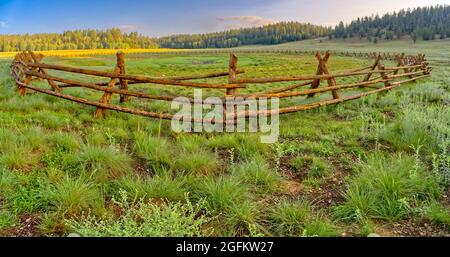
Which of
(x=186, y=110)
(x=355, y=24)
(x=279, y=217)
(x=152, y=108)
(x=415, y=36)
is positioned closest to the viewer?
(x=279, y=217)

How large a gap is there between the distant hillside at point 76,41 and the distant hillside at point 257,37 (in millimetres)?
27911

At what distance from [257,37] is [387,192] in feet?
588

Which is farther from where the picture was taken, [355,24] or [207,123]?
[355,24]

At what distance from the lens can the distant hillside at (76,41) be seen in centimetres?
12238

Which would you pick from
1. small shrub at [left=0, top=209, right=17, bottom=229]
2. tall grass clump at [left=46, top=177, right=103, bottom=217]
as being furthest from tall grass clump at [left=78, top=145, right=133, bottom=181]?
small shrub at [left=0, top=209, right=17, bottom=229]

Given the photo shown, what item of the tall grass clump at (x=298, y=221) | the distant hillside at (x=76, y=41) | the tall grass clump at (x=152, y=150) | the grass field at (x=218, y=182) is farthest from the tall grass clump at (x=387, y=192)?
the distant hillside at (x=76, y=41)

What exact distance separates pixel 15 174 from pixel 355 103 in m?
8.42

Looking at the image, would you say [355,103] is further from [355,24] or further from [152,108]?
[355,24]

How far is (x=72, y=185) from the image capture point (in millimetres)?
3570

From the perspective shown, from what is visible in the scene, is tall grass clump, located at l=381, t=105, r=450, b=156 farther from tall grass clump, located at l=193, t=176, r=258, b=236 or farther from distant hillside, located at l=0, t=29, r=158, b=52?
distant hillside, located at l=0, t=29, r=158, b=52

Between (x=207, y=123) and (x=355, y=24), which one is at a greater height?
(x=355, y=24)

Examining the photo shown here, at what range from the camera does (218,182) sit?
3846 millimetres
